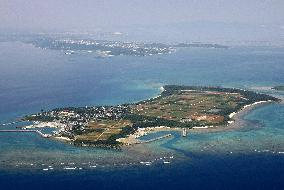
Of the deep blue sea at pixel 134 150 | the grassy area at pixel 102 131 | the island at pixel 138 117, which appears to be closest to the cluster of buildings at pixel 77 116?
the island at pixel 138 117

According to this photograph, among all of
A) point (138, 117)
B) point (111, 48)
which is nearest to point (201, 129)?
point (138, 117)

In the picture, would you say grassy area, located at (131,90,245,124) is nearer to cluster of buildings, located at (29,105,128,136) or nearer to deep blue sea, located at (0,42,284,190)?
cluster of buildings, located at (29,105,128,136)

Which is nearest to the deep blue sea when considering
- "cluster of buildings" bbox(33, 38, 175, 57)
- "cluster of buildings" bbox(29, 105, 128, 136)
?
"cluster of buildings" bbox(29, 105, 128, 136)

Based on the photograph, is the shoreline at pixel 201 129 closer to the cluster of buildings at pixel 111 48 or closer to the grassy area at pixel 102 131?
the grassy area at pixel 102 131

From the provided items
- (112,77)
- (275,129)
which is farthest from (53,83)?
(275,129)

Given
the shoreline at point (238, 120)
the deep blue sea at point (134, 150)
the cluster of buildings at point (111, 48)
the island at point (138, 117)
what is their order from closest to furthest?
the deep blue sea at point (134, 150) < the island at point (138, 117) < the shoreline at point (238, 120) < the cluster of buildings at point (111, 48)

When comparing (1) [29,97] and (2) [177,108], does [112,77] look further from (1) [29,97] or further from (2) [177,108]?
(2) [177,108]

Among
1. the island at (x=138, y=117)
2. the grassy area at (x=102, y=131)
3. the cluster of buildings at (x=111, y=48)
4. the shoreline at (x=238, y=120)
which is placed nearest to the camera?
the grassy area at (x=102, y=131)
